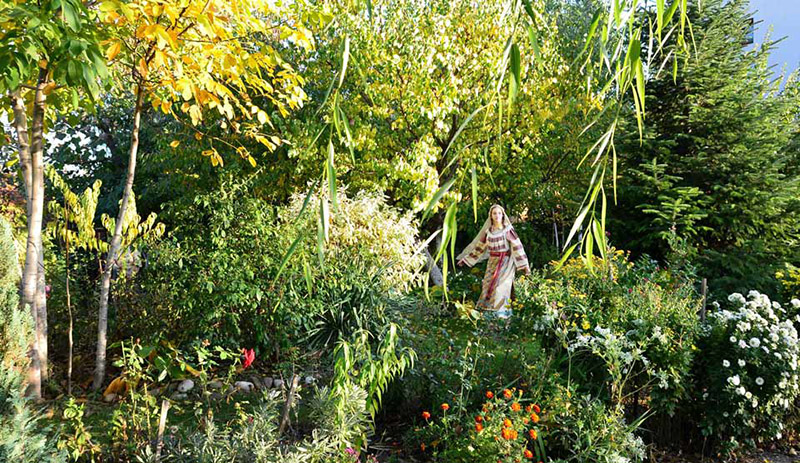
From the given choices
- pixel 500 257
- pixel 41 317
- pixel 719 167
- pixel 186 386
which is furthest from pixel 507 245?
pixel 41 317

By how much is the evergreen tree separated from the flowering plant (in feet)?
14.8

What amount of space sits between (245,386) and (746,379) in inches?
128

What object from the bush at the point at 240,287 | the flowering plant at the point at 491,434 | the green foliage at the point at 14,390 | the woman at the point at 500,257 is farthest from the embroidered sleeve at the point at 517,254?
the green foliage at the point at 14,390

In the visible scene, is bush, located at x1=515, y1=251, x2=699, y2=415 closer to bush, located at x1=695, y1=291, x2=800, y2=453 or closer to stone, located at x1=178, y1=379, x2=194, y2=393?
bush, located at x1=695, y1=291, x2=800, y2=453

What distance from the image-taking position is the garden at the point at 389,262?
2.53 meters

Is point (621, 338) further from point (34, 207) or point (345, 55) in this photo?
point (34, 207)

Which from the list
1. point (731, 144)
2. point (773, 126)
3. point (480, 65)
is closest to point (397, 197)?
point (480, 65)

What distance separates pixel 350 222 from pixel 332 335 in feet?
6.08

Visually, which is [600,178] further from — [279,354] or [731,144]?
[731,144]

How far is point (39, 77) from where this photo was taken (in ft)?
13.5

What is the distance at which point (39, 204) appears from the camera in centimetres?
397

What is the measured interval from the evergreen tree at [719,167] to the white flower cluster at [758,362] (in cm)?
340

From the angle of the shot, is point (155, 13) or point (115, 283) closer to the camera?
point (155, 13)

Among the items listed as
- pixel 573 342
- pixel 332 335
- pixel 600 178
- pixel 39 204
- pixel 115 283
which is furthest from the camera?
pixel 115 283
